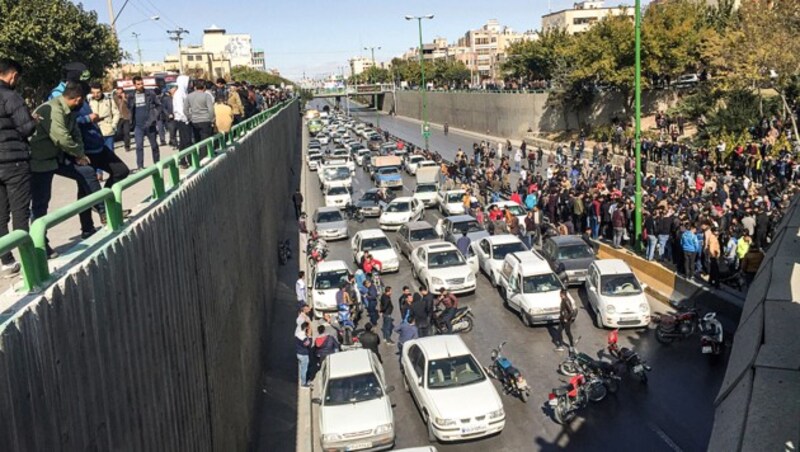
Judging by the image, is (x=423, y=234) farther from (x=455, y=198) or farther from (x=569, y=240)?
(x=455, y=198)

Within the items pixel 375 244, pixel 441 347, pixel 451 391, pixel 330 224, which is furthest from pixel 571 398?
pixel 330 224

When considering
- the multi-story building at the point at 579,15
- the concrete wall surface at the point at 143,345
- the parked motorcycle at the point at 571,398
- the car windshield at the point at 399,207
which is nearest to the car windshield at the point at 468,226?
the car windshield at the point at 399,207

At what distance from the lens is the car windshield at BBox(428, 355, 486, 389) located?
12898mm

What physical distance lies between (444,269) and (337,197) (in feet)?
49.3

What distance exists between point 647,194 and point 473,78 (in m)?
141

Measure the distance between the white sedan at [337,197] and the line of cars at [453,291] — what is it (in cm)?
458

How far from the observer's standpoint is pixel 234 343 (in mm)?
10781

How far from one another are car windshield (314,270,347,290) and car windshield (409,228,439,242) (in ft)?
17.3

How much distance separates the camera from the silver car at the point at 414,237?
81.6 ft

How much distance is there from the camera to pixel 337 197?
1383 inches

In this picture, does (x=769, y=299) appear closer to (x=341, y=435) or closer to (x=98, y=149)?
(x=341, y=435)

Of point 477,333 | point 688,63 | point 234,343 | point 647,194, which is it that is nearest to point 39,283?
point 234,343

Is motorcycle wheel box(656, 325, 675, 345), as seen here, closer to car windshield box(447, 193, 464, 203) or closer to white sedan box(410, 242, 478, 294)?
white sedan box(410, 242, 478, 294)

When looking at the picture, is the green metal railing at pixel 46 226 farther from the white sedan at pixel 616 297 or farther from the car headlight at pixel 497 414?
the white sedan at pixel 616 297
